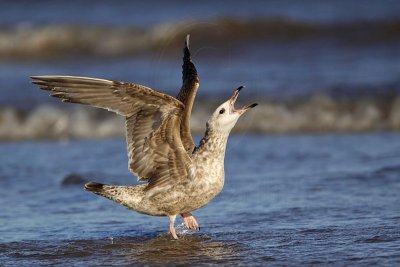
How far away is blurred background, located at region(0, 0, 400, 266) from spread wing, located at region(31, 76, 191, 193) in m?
0.53

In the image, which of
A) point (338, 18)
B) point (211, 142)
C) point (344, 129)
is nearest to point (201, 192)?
point (211, 142)

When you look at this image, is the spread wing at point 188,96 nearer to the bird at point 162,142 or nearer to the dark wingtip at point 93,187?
the bird at point 162,142

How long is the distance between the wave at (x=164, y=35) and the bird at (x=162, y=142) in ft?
33.5

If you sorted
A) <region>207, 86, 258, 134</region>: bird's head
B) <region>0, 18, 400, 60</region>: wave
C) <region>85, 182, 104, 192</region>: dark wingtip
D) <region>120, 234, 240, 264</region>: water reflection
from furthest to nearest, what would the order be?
1. <region>0, 18, 400, 60</region>: wave
2. <region>85, 182, 104, 192</region>: dark wingtip
3. <region>207, 86, 258, 134</region>: bird's head
4. <region>120, 234, 240, 264</region>: water reflection

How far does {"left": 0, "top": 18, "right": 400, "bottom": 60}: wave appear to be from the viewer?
17297 mm

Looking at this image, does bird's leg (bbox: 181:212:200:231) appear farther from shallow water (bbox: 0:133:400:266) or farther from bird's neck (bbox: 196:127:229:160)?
bird's neck (bbox: 196:127:229:160)

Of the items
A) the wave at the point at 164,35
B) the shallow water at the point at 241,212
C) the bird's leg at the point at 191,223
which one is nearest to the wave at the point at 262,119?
the shallow water at the point at 241,212

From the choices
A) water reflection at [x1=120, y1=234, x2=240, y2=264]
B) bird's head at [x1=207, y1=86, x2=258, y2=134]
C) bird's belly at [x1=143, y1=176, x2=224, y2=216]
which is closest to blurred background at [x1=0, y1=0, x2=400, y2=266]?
water reflection at [x1=120, y1=234, x2=240, y2=264]

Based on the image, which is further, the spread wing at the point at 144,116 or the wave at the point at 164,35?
the wave at the point at 164,35

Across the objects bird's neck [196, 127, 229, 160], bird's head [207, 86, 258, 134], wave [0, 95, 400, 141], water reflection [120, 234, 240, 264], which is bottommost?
water reflection [120, 234, 240, 264]

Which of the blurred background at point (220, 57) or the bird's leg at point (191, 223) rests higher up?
the blurred background at point (220, 57)

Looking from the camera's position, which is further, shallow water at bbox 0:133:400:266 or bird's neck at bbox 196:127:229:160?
bird's neck at bbox 196:127:229:160

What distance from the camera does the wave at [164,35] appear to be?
681 inches

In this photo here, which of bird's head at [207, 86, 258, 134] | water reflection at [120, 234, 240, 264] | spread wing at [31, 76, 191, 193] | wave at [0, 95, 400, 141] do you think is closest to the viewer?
water reflection at [120, 234, 240, 264]
